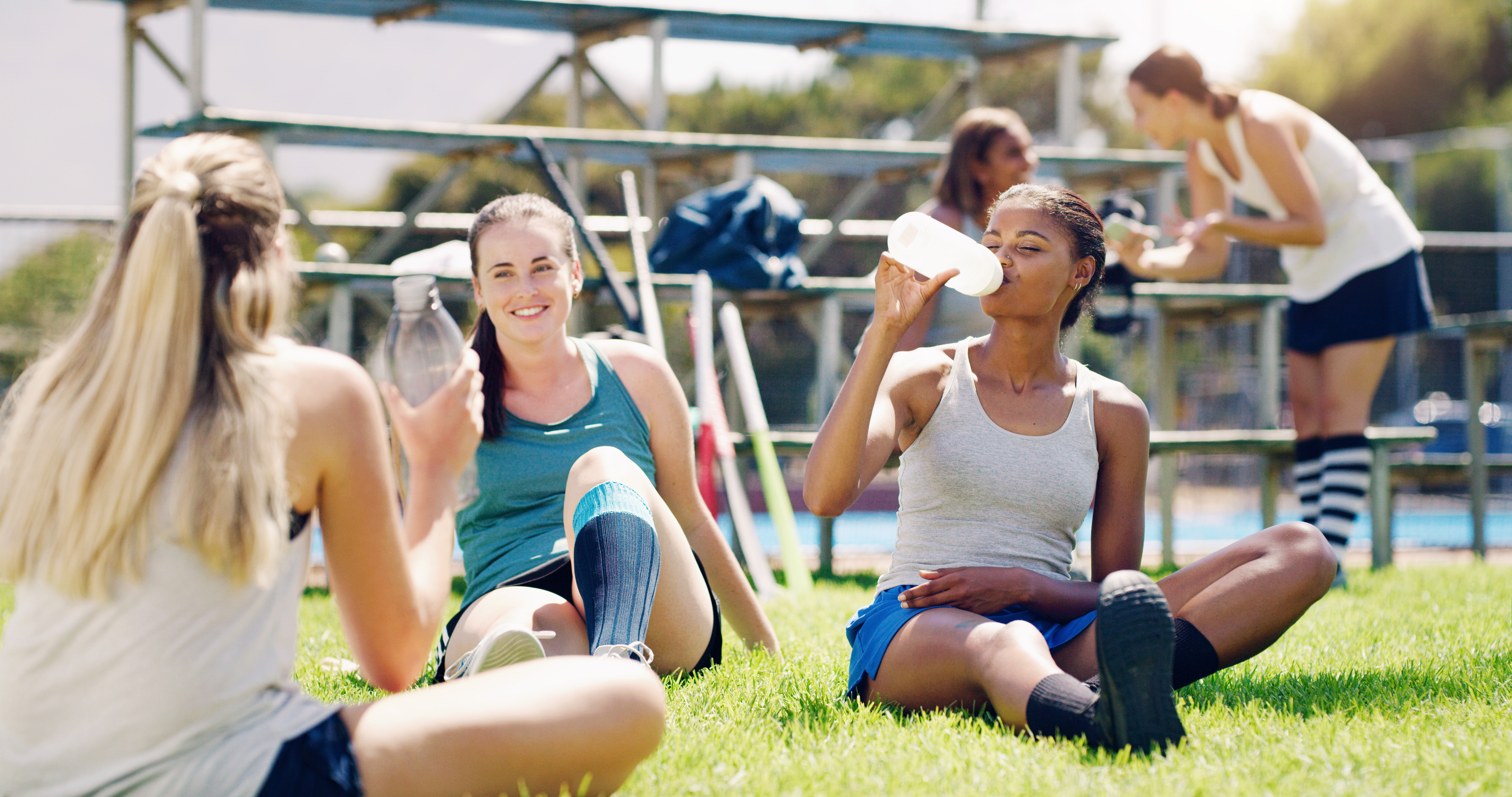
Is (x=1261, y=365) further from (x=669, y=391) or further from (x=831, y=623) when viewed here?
(x=669, y=391)

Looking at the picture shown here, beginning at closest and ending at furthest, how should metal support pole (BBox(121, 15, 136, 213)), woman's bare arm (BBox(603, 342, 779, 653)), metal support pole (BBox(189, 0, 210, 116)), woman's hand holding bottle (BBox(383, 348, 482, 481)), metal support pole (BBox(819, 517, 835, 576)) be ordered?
woman's hand holding bottle (BBox(383, 348, 482, 481)), woman's bare arm (BBox(603, 342, 779, 653)), metal support pole (BBox(189, 0, 210, 116)), metal support pole (BBox(819, 517, 835, 576)), metal support pole (BBox(121, 15, 136, 213))

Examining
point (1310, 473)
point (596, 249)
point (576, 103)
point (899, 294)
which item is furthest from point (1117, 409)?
point (576, 103)

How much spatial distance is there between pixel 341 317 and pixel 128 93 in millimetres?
2080

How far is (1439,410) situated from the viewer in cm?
1155

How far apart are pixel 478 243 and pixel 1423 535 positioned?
9.34m

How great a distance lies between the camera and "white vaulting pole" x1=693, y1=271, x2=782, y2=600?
4.92m

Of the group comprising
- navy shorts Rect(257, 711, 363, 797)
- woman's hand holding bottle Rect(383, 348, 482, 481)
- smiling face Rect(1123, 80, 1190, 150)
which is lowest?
navy shorts Rect(257, 711, 363, 797)

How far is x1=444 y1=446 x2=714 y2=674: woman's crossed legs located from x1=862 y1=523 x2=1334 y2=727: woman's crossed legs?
454mm

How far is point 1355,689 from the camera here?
2.66 metres

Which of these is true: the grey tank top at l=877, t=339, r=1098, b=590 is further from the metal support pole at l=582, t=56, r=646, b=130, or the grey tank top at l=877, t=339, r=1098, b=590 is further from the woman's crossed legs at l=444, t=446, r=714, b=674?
the metal support pole at l=582, t=56, r=646, b=130

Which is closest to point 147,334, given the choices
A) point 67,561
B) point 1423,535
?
point 67,561

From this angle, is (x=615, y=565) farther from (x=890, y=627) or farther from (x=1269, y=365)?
(x=1269, y=365)

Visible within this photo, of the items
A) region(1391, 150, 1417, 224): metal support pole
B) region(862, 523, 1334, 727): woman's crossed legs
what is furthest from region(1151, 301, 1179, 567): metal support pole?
region(1391, 150, 1417, 224): metal support pole

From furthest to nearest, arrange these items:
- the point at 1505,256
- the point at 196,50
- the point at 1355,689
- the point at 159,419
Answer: the point at 1505,256 < the point at 196,50 < the point at 1355,689 < the point at 159,419
